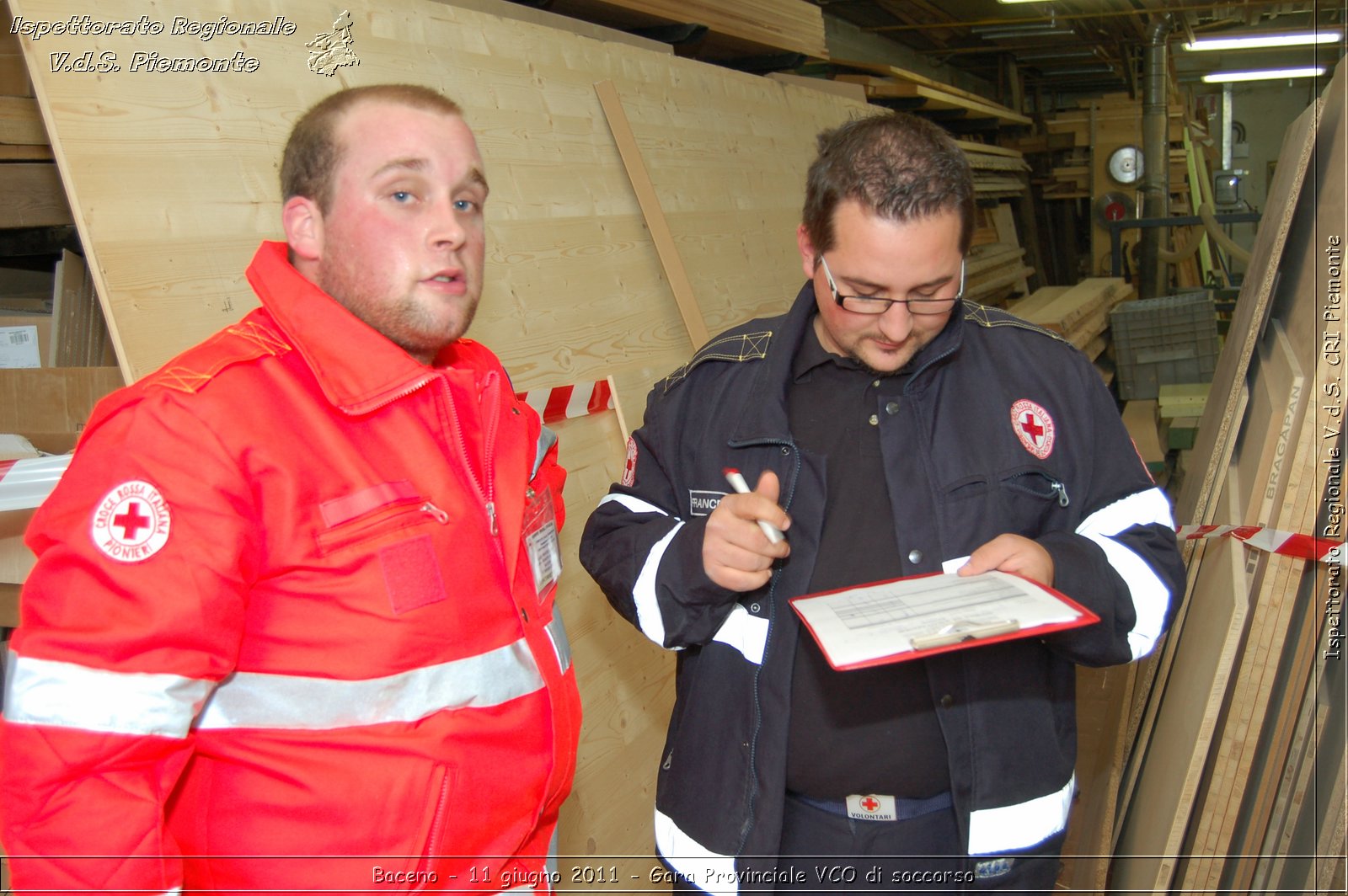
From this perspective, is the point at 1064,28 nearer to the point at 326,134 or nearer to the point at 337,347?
the point at 326,134

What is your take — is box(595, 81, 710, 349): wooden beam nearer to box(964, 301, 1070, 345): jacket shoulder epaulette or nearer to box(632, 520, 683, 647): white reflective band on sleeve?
box(964, 301, 1070, 345): jacket shoulder epaulette

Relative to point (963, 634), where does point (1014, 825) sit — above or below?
below

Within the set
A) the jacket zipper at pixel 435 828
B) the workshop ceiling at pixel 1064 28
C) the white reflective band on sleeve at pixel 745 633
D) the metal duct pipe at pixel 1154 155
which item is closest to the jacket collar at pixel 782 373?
the white reflective band on sleeve at pixel 745 633

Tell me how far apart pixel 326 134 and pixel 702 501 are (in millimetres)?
991

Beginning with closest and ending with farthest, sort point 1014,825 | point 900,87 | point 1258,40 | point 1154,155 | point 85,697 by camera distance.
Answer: point 85,697, point 1014,825, point 900,87, point 1258,40, point 1154,155

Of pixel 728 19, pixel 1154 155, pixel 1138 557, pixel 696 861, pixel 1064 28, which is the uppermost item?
pixel 1064 28

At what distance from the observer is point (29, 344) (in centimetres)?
275

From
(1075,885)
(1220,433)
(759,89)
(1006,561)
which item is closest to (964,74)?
(759,89)

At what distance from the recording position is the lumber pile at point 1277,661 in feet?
7.49

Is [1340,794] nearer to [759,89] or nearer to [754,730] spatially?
[754,730]

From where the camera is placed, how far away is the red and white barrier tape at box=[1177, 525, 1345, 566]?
2.22 m

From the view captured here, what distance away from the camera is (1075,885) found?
135 inches

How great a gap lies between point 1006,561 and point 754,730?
1.84 feet

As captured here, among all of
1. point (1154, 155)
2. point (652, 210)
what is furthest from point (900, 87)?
point (652, 210)
